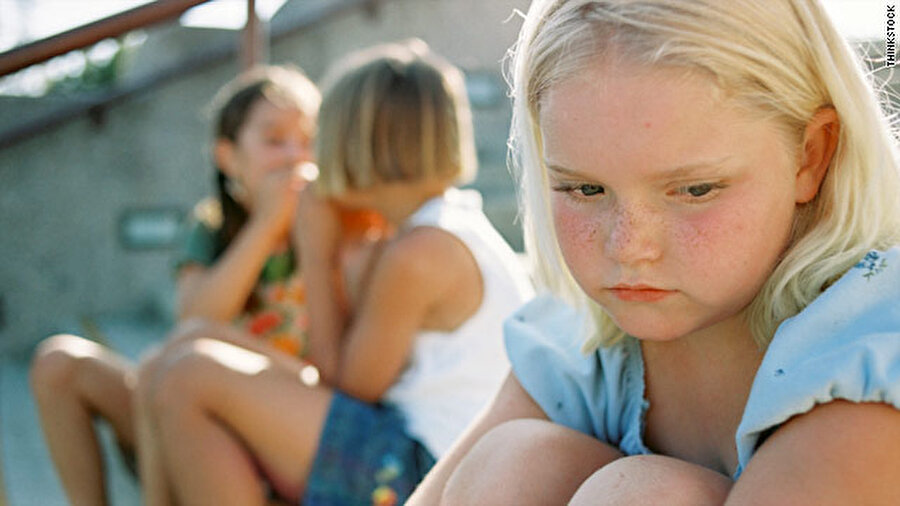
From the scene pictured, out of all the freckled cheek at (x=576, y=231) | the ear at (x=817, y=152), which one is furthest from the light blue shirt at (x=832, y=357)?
the freckled cheek at (x=576, y=231)

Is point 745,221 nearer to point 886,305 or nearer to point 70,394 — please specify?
point 886,305

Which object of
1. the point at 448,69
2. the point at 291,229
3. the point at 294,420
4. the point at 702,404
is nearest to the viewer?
the point at 702,404

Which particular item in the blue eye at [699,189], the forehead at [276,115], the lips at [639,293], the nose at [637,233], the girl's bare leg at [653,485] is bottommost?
the forehead at [276,115]

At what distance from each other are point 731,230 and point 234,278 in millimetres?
1773

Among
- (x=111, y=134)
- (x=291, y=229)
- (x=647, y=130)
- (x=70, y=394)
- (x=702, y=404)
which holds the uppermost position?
(x=647, y=130)

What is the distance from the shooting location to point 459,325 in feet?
6.23

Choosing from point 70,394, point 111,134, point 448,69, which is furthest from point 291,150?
point 111,134

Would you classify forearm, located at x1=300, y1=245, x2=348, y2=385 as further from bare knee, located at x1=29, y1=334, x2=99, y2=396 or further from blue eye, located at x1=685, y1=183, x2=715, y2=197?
blue eye, located at x1=685, y1=183, x2=715, y2=197

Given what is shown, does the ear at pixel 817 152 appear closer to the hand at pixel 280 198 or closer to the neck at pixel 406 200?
the neck at pixel 406 200

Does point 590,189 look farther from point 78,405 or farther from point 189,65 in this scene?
point 189,65

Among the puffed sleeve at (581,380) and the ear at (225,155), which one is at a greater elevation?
the puffed sleeve at (581,380)

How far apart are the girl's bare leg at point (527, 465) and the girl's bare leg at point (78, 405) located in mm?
1461

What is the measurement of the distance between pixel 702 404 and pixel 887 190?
1.11 feet

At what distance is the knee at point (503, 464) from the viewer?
3.57 feet
